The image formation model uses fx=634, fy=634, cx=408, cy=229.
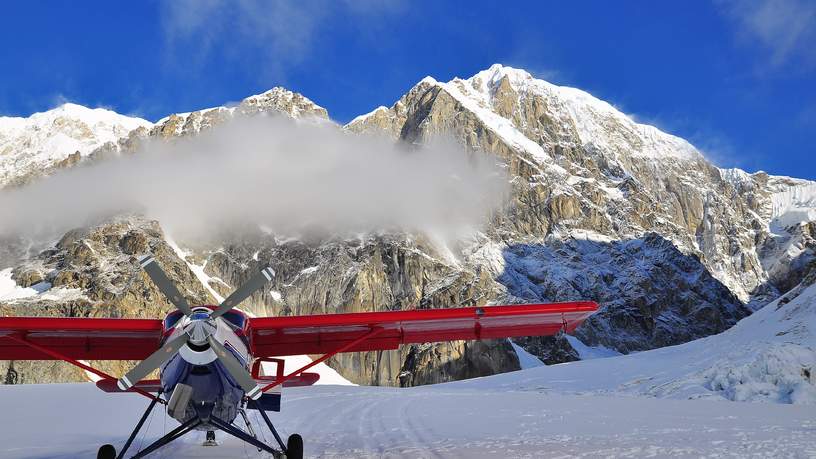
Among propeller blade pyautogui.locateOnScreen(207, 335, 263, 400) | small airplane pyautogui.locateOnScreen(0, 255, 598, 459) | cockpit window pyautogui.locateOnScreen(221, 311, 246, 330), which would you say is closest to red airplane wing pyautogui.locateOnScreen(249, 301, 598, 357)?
small airplane pyautogui.locateOnScreen(0, 255, 598, 459)

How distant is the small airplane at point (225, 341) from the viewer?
11023 mm

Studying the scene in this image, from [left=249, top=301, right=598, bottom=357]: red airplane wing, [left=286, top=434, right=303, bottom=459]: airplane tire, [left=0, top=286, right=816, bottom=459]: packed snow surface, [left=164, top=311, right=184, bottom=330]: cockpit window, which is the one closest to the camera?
[left=286, top=434, right=303, bottom=459]: airplane tire

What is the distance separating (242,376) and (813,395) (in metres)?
34.1

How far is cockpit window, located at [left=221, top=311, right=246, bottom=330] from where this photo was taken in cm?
1225

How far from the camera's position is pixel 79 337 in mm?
15797

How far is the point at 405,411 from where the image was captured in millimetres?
26156

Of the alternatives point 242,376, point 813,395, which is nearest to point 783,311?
point 813,395

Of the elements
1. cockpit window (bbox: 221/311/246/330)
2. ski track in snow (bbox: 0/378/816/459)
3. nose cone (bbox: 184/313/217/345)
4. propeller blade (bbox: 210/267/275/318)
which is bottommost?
ski track in snow (bbox: 0/378/816/459)

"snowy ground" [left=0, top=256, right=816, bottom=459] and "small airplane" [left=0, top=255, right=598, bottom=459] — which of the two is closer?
"small airplane" [left=0, top=255, right=598, bottom=459]

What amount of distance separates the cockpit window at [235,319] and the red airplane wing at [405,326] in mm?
1914

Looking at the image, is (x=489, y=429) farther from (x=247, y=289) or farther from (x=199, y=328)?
(x=199, y=328)

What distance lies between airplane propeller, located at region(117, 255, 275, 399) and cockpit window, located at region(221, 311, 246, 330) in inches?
29.0

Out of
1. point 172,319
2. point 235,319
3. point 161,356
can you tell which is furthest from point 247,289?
point 161,356

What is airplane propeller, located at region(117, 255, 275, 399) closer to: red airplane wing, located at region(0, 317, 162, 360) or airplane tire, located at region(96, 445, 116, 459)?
airplane tire, located at region(96, 445, 116, 459)
